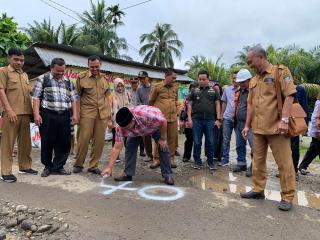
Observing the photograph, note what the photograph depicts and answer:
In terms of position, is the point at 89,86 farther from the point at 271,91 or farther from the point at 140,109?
the point at 271,91

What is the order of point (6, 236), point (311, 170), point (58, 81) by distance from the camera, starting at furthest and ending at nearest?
point (311, 170) → point (58, 81) → point (6, 236)

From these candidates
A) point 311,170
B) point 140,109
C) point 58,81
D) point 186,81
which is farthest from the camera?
point 186,81

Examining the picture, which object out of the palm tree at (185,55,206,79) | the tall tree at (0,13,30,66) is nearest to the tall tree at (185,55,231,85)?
the palm tree at (185,55,206,79)

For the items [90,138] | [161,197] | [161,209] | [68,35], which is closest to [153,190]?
[161,197]

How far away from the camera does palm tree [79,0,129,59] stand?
3316 cm

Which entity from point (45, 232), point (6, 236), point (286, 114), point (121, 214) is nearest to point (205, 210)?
point (121, 214)

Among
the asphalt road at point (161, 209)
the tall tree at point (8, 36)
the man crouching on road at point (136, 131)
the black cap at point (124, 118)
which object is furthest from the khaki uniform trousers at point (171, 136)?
the tall tree at point (8, 36)

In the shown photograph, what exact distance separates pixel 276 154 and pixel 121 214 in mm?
2002

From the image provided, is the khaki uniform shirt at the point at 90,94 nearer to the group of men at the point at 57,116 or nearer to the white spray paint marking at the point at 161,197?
the group of men at the point at 57,116

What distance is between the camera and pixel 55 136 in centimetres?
589

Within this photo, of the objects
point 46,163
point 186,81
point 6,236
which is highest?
point 186,81

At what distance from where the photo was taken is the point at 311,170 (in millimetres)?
7922

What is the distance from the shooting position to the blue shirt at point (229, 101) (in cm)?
712

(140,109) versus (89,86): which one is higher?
(89,86)
